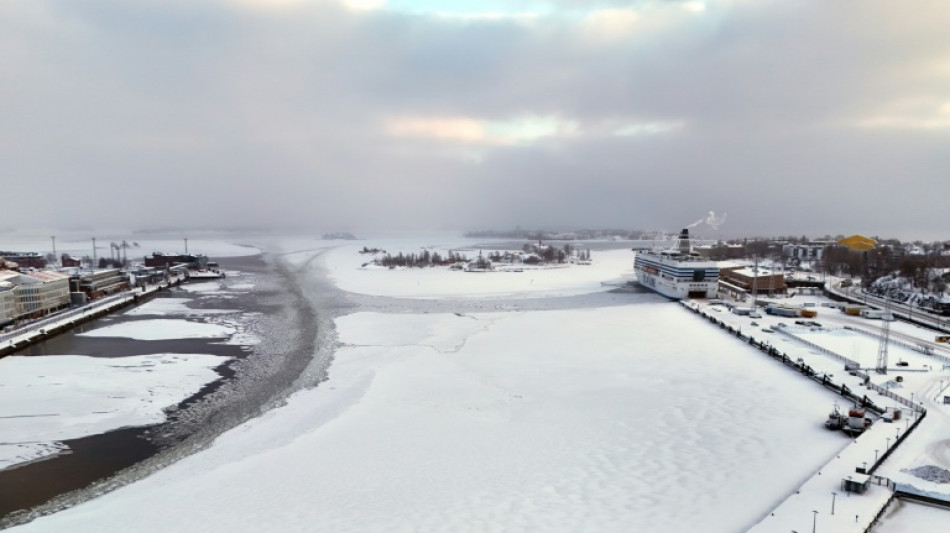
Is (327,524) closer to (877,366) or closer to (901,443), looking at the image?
(901,443)

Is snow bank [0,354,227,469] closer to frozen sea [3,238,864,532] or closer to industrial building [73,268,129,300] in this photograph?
frozen sea [3,238,864,532]

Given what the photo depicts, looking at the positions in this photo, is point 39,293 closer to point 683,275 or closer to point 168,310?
point 168,310

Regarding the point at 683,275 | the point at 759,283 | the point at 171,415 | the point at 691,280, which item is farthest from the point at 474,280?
the point at 171,415

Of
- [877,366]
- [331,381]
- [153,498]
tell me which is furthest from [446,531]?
[877,366]

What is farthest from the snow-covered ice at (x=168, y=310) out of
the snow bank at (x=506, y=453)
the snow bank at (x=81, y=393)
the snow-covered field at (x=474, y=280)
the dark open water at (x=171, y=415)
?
the snow bank at (x=506, y=453)

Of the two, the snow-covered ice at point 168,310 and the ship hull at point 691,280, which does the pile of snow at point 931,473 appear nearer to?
the ship hull at point 691,280

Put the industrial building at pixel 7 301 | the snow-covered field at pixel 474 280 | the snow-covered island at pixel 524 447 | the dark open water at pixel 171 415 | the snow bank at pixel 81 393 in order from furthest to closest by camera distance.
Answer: the snow-covered field at pixel 474 280, the industrial building at pixel 7 301, the snow bank at pixel 81 393, the dark open water at pixel 171 415, the snow-covered island at pixel 524 447

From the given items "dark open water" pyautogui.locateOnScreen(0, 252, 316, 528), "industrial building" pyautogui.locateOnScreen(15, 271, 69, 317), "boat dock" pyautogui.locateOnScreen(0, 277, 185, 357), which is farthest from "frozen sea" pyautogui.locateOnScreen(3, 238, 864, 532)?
"industrial building" pyautogui.locateOnScreen(15, 271, 69, 317)
